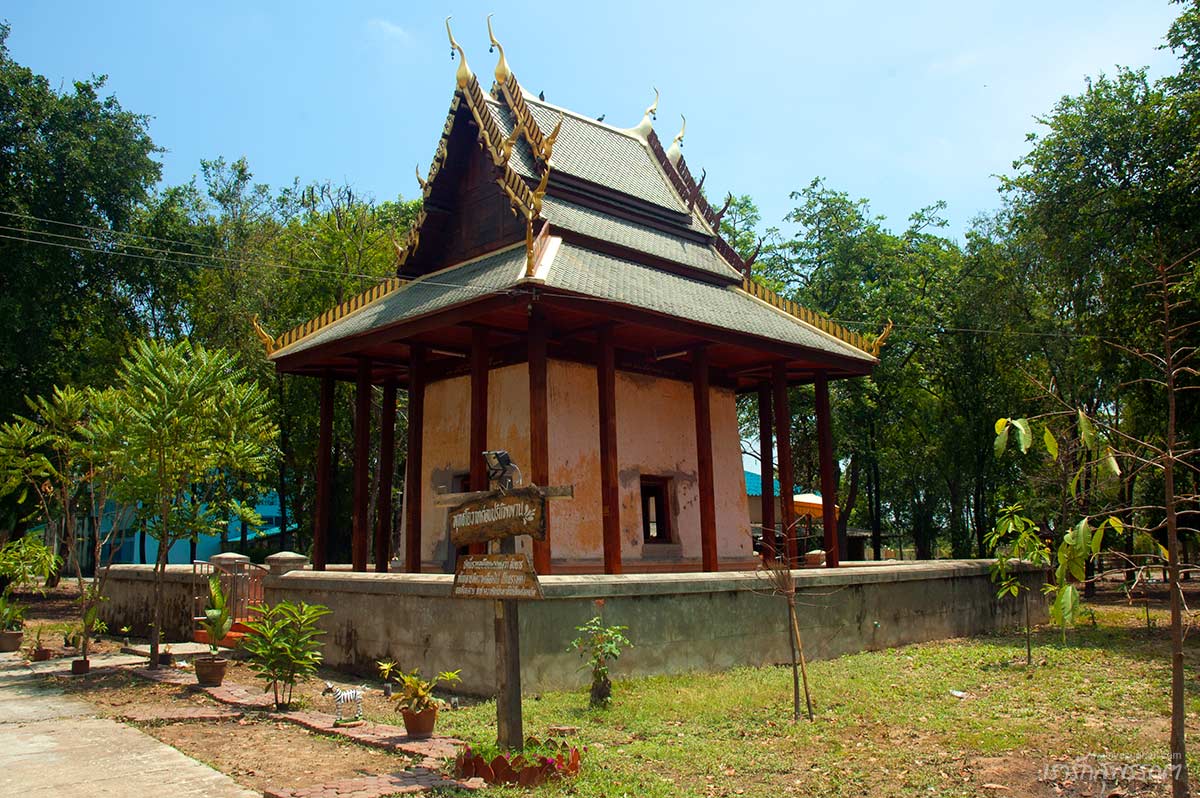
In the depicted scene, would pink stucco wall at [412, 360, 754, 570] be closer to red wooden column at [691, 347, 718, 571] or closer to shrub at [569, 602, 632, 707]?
red wooden column at [691, 347, 718, 571]

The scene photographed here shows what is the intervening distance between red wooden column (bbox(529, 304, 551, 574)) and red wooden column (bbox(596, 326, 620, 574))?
82 cm

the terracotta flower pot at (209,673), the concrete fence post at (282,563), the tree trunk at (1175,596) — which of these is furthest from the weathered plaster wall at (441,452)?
the tree trunk at (1175,596)

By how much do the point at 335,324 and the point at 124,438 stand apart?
425 centimetres

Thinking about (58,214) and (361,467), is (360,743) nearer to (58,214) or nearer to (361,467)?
(361,467)

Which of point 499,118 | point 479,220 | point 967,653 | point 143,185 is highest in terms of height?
point 143,185

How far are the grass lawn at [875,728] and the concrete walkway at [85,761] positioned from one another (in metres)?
2.31

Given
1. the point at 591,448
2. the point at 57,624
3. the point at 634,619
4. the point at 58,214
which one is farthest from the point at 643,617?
the point at 58,214

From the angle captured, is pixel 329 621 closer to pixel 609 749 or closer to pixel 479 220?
pixel 609 749

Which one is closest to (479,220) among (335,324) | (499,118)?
(499,118)

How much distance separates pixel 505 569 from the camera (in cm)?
738

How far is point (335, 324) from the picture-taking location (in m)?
16.0

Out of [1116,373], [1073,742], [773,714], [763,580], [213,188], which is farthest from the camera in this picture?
[213,188]

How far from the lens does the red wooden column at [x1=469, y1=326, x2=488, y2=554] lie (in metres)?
12.4

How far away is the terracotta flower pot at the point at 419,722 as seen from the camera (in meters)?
8.11
